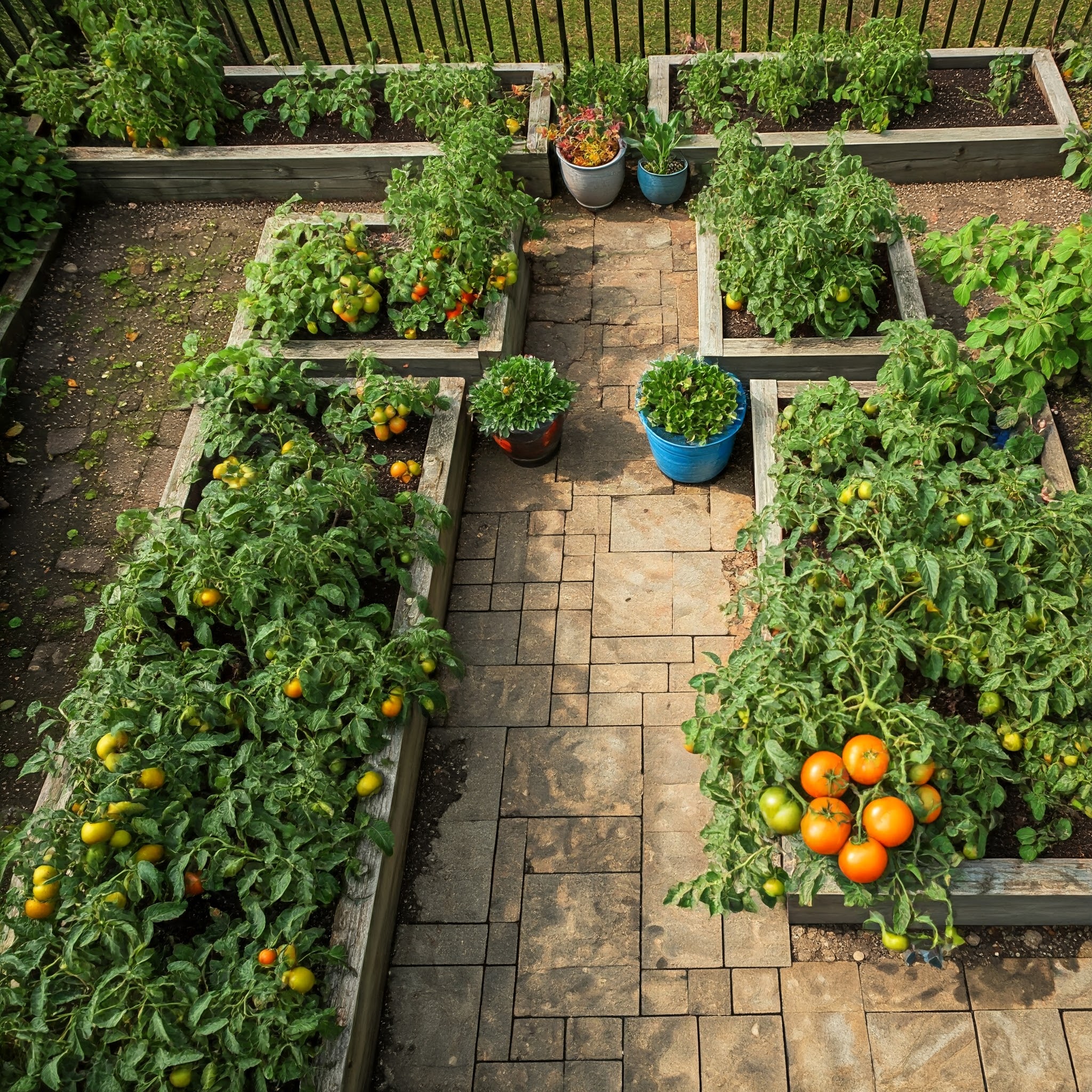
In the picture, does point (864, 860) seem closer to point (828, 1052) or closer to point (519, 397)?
point (828, 1052)

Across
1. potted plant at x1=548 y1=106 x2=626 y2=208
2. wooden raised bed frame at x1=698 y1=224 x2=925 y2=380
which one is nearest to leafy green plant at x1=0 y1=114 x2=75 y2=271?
potted plant at x1=548 y1=106 x2=626 y2=208

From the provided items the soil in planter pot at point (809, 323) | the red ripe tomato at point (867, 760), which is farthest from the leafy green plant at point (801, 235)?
the red ripe tomato at point (867, 760)

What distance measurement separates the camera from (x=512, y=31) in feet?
19.4

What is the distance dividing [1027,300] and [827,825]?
100.0 inches

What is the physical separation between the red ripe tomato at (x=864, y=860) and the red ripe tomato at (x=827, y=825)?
0.13 feet

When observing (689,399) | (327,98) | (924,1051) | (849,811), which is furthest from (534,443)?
(327,98)

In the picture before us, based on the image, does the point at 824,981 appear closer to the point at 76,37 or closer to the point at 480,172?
the point at 480,172

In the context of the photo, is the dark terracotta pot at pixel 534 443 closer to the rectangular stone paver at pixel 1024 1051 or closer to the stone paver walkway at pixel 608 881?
the stone paver walkway at pixel 608 881

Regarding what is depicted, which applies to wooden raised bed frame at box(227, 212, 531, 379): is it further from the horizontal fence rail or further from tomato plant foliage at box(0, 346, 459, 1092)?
the horizontal fence rail

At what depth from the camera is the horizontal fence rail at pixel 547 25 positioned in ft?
19.7

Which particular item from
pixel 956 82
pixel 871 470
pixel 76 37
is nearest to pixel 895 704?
pixel 871 470

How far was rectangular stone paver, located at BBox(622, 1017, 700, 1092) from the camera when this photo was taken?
3.10 metres

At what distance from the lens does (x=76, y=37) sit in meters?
6.28

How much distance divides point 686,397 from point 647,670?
1319 millimetres
